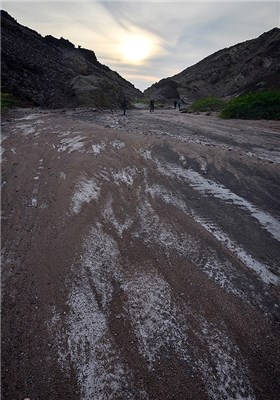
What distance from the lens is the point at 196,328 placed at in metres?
3.41

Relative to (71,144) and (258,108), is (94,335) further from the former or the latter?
(258,108)

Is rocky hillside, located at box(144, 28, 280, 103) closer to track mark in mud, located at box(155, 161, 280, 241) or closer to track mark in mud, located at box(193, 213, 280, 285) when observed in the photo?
track mark in mud, located at box(155, 161, 280, 241)

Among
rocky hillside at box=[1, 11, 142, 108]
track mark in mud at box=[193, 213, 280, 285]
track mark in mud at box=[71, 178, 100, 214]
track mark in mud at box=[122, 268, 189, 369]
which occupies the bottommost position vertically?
track mark in mud at box=[122, 268, 189, 369]

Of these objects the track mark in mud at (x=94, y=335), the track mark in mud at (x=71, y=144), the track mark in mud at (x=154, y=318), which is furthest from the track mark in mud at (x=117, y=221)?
the track mark in mud at (x=71, y=144)

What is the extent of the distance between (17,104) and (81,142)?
684 inches

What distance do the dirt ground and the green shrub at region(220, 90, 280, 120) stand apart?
458 inches

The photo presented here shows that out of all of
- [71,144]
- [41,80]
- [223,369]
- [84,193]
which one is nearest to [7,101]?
[41,80]

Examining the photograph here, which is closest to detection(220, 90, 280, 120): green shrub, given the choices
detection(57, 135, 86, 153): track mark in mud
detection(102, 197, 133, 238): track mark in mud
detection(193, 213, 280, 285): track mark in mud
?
detection(57, 135, 86, 153): track mark in mud

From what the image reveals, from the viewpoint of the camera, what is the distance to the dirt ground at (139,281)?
2.92 metres

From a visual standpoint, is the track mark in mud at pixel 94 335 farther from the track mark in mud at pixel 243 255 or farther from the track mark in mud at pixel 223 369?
the track mark in mud at pixel 243 255

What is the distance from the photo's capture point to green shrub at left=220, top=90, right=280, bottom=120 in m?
18.0

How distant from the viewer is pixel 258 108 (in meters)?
18.7

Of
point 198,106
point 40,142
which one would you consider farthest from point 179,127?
point 198,106

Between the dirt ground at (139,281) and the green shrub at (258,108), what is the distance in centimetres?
1164
